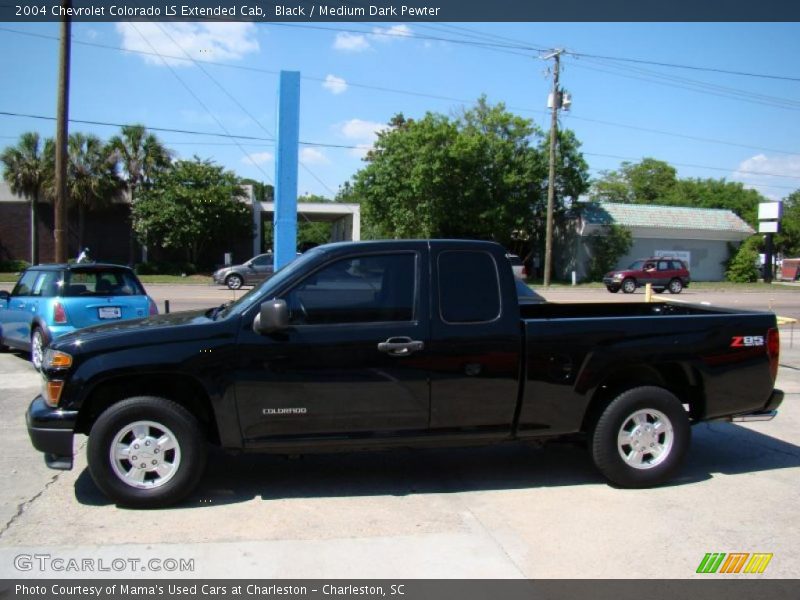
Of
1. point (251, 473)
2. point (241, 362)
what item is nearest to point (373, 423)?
point (241, 362)

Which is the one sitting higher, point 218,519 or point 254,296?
point 254,296

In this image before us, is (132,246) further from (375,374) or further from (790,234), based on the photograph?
(790,234)

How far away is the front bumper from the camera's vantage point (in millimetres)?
4441

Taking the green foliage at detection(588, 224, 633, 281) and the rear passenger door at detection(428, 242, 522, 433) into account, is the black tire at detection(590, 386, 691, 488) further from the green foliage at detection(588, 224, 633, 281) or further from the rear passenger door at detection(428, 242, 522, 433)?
the green foliage at detection(588, 224, 633, 281)

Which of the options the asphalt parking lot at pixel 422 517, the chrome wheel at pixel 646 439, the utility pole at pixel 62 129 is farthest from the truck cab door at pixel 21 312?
the chrome wheel at pixel 646 439

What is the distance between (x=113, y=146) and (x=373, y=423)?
3678cm

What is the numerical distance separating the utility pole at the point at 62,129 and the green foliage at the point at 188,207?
21605 millimetres

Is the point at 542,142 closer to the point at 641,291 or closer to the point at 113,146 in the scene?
the point at 641,291

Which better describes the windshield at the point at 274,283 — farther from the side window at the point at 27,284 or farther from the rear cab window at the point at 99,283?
the side window at the point at 27,284

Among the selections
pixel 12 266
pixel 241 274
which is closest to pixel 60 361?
pixel 241 274

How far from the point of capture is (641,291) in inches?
1291

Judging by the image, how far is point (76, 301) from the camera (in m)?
8.98

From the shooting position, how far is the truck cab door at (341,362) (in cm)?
452
